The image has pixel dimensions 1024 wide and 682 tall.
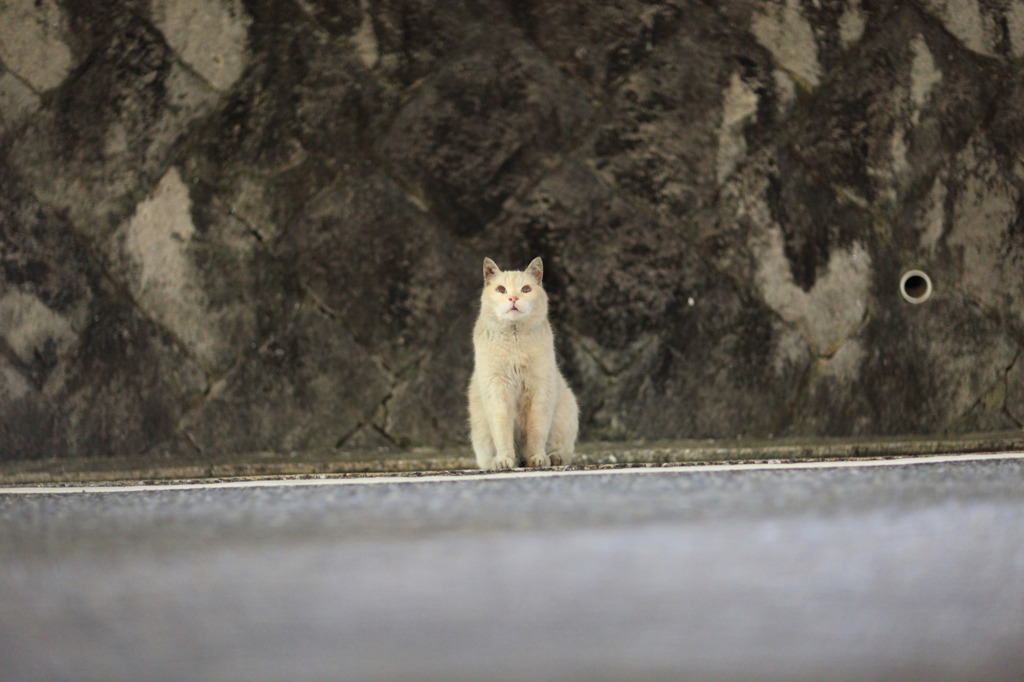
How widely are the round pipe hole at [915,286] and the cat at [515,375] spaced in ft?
2.03

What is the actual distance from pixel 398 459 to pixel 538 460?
1.12ft

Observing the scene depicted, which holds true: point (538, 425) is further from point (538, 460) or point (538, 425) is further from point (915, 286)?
point (915, 286)

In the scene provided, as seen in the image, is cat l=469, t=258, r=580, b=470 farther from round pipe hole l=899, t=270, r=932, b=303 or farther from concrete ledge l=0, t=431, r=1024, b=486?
round pipe hole l=899, t=270, r=932, b=303

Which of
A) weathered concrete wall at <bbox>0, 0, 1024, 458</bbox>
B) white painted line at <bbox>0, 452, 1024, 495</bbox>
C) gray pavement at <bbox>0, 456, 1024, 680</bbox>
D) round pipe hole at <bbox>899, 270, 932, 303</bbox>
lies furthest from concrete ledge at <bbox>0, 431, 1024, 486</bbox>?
gray pavement at <bbox>0, 456, 1024, 680</bbox>

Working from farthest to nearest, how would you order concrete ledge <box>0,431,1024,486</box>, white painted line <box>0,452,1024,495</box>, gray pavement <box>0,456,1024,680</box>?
concrete ledge <box>0,431,1024,486</box> < white painted line <box>0,452,1024,495</box> < gray pavement <box>0,456,1024,680</box>

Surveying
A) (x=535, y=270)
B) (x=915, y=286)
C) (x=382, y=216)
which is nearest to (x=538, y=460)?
(x=535, y=270)

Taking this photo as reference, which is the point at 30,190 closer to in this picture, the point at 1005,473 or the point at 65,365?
the point at 65,365

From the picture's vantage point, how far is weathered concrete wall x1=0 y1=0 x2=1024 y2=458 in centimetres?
132

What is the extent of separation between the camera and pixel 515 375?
102 cm

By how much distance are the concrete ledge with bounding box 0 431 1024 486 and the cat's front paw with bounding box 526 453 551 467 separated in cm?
26

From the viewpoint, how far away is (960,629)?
0.80 ft

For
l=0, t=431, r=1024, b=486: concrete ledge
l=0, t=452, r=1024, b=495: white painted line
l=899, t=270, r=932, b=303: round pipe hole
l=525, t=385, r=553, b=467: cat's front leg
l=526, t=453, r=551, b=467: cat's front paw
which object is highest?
l=899, t=270, r=932, b=303: round pipe hole

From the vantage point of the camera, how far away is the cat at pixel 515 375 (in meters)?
1.01

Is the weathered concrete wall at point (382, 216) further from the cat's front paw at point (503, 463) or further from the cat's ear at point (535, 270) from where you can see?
the cat's front paw at point (503, 463)
